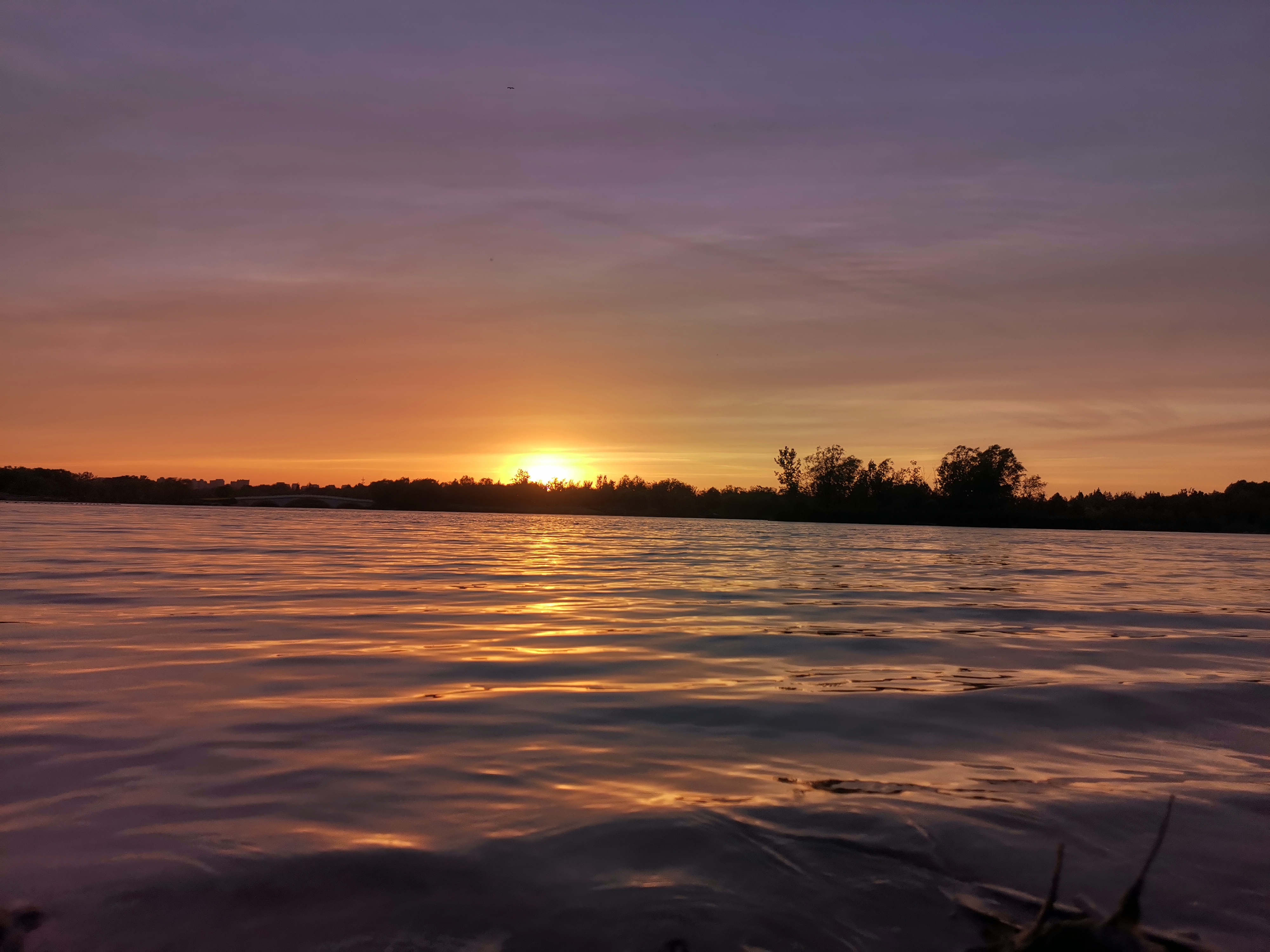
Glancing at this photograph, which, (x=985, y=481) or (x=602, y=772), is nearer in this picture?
(x=602, y=772)

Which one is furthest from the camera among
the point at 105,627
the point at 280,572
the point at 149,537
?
the point at 149,537

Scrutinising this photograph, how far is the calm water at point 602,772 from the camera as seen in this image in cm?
385

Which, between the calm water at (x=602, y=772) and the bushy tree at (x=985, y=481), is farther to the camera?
the bushy tree at (x=985, y=481)

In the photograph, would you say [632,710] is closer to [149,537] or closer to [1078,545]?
[149,537]

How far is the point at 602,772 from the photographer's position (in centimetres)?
588

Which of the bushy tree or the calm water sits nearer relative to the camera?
the calm water

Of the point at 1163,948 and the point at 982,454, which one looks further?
the point at 982,454

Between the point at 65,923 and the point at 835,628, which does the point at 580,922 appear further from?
the point at 835,628

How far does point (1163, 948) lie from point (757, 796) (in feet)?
7.82

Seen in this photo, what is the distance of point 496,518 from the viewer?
127 m

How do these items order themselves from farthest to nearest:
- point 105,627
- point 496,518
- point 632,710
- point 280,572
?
point 496,518, point 280,572, point 105,627, point 632,710

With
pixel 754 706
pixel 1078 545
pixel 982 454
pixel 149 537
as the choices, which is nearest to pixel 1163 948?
pixel 754 706

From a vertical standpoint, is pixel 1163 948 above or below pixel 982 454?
below

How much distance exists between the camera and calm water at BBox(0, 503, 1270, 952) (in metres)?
3.85
